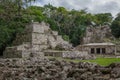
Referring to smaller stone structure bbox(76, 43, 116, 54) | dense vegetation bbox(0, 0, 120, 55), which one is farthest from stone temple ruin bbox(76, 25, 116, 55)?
dense vegetation bbox(0, 0, 120, 55)

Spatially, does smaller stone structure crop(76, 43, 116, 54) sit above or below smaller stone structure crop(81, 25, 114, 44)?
below

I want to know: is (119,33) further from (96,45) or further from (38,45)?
(38,45)

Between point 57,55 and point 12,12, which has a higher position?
point 12,12

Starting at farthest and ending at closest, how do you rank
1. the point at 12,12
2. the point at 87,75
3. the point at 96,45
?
the point at 96,45 < the point at 12,12 < the point at 87,75

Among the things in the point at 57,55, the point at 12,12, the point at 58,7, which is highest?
the point at 58,7

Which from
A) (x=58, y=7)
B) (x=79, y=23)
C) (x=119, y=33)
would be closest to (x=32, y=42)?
(x=119, y=33)

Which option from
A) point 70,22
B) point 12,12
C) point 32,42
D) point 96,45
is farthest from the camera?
point 70,22

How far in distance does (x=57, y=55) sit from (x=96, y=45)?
11.3 metres

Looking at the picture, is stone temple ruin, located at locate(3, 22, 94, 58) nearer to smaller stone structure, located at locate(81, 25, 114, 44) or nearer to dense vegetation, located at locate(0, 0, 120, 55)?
dense vegetation, located at locate(0, 0, 120, 55)

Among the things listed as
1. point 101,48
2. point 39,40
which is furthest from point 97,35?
point 39,40

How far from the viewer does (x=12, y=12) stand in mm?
15195

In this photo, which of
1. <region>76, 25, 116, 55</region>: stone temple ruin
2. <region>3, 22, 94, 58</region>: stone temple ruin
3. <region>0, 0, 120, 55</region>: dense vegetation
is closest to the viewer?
<region>3, 22, 94, 58</region>: stone temple ruin

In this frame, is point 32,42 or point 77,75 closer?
point 77,75

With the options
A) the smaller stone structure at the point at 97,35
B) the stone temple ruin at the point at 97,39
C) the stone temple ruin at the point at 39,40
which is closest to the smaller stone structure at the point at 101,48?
the stone temple ruin at the point at 97,39
